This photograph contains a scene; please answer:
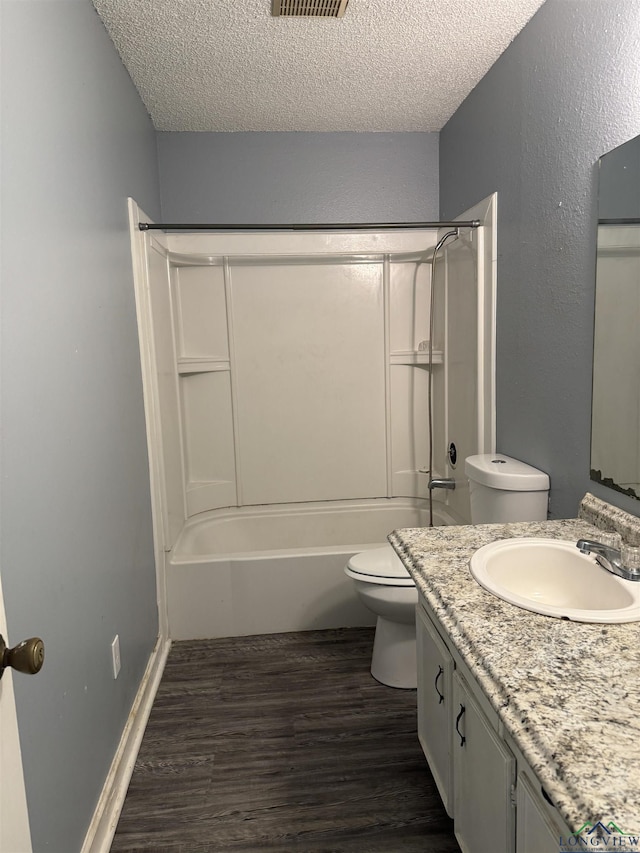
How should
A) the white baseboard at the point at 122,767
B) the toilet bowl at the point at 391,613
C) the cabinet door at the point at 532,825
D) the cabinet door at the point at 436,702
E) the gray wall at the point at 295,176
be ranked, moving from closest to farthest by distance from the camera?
the cabinet door at the point at 532,825, the cabinet door at the point at 436,702, the white baseboard at the point at 122,767, the toilet bowl at the point at 391,613, the gray wall at the point at 295,176

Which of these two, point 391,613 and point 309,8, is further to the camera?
point 391,613

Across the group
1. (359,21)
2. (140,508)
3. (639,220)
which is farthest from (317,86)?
(140,508)

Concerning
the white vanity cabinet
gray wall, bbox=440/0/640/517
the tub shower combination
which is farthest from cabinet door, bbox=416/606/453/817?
the tub shower combination

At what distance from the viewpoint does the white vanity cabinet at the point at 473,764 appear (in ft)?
3.25

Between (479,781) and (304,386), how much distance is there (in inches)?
95.5

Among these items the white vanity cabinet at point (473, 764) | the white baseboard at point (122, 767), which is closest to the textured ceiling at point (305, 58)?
the white vanity cabinet at point (473, 764)

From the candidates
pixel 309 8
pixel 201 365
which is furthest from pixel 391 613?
pixel 309 8

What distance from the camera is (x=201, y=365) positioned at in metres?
3.30

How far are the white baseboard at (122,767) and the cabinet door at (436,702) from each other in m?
0.92

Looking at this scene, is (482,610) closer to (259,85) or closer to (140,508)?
(140,508)

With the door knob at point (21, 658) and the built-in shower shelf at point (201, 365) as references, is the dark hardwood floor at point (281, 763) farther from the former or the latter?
the built-in shower shelf at point (201, 365)

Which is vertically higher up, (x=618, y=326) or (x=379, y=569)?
(x=618, y=326)

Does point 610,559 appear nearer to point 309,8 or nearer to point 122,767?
point 122,767

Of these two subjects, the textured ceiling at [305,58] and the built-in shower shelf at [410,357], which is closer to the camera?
the textured ceiling at [305,58]
